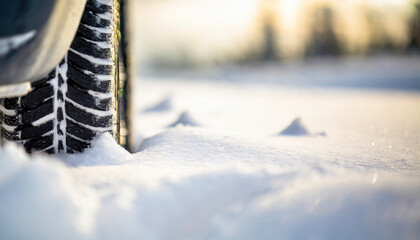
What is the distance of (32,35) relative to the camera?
74 centimetres

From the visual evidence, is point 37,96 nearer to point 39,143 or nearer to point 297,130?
point 39,143

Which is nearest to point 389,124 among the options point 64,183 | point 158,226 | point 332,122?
point 332,122

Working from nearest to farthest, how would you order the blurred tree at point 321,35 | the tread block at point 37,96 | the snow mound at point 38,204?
the snow mound at point 38,204 < the tread block at point 37,96 < the blurred tree at point 321,35

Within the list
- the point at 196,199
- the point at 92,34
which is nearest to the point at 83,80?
the point at 92,34

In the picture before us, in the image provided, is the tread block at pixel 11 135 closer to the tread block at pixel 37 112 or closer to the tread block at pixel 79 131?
the tread block at pixel 37 112

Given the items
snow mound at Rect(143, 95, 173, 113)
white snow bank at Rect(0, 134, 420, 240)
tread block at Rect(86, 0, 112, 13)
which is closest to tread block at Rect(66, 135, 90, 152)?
white snow bank at Rect(0, 134, 420, 240)

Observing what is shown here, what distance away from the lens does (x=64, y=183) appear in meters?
0.64

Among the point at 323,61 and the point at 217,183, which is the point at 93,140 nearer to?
the point at 217,183

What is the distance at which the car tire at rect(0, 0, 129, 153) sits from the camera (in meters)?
0.91

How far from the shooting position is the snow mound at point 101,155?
922 mm

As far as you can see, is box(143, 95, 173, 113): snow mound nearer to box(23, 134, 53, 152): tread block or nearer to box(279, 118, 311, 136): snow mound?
box(279, 118, 311, 136): snow mound

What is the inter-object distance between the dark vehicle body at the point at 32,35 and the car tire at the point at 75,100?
0.10 m

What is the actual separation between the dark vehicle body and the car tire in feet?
0.34

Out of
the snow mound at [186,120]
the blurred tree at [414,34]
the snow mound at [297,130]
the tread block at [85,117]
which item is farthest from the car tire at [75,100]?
the blurred tree at [414,34]
